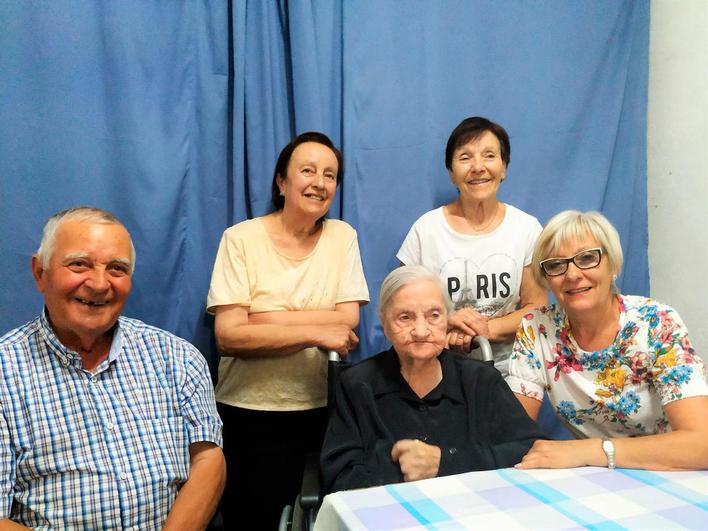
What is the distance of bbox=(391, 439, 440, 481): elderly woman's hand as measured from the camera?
4.31ft

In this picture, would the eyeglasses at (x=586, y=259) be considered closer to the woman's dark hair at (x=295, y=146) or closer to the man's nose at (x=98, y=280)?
the woman's dark hair at (x=295, y=146)

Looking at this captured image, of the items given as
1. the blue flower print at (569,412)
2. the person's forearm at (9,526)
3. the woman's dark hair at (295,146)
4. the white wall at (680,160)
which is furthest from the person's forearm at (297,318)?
the white wall at (680,160)

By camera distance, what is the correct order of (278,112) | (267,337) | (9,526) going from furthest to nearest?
Answer: (278,112) < (267,337) < (9,526)

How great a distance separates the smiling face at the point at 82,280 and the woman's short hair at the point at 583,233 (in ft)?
3.90

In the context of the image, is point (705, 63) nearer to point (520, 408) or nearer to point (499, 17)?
point (499, 17)

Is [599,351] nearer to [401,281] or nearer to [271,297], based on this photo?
[401,281]

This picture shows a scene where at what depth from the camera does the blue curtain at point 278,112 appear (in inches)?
76.9

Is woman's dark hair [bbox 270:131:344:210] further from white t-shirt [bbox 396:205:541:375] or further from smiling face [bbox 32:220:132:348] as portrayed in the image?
smiling face [bbox 32:220:132:348]

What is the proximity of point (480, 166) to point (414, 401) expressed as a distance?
3.19ft

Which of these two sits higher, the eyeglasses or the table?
the eyeglasses

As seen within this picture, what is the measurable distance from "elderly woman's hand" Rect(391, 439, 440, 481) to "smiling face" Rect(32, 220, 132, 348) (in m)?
0.82

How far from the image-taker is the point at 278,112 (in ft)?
7.11

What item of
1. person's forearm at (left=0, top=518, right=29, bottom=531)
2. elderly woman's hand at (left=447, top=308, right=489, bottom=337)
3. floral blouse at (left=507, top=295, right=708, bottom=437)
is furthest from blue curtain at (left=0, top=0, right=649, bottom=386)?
person's forearm at (left=0, top=518, right=29, bottom=531)

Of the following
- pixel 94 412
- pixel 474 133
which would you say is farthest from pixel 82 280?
pixel 474 133
